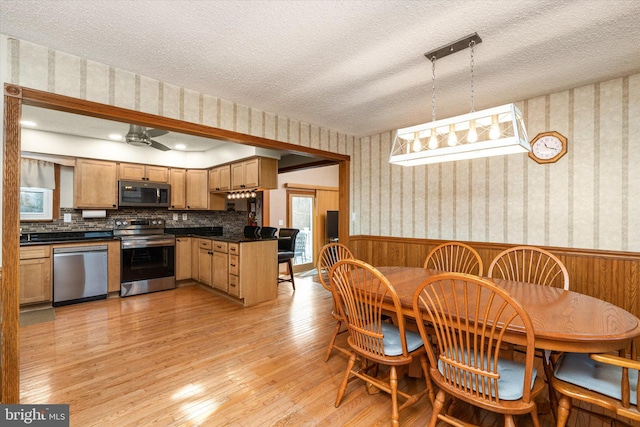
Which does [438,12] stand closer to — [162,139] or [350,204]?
[350,204]

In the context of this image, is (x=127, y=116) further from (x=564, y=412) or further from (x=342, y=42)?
(x=564, y=412)

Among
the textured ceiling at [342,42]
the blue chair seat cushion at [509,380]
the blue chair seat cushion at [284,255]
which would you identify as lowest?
the blue chair seat cushion at [509,380]

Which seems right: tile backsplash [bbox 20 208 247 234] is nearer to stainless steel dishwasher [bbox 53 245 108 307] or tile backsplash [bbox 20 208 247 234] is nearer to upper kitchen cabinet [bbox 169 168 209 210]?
upper kitchen cabinet [bbox 169 168 209 210]

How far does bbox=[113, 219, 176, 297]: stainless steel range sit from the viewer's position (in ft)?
14.6

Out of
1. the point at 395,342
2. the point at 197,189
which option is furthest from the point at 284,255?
the point at 395,342

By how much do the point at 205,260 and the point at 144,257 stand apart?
930 millimetres

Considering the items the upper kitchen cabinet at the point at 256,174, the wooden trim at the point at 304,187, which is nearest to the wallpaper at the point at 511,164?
the upper kitchen cabinet at the point at 256,174

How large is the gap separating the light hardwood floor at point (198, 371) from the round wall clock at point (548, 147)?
228 centimetres

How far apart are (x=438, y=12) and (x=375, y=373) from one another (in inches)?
101

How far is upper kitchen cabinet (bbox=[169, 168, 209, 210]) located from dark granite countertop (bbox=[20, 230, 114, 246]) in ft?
3.93

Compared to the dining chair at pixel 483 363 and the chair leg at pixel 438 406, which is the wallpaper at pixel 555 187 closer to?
the dining chair at pixel 483 363

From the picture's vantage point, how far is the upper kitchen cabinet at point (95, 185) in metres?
4.38

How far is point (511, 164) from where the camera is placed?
125 inches

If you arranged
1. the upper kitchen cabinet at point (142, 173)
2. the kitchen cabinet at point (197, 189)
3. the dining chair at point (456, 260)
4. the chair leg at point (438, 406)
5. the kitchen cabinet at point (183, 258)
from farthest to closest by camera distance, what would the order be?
the kitchen cabinet at point (197, 189) → the kitchen cabinet at point (183, 258) → the upper kitchen cabinet at point (142, 173) → the dining chair at point (456, 260) → the chair leg at point (438, 406)
